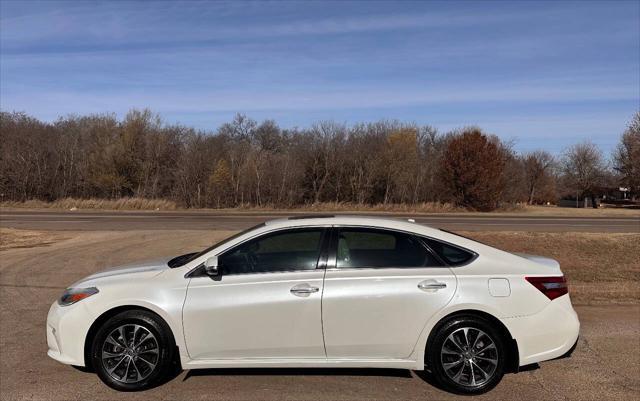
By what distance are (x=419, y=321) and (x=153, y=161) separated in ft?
134

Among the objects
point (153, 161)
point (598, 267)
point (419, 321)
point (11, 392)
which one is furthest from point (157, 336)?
point (153, 161)

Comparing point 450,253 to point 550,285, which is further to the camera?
point 450,253

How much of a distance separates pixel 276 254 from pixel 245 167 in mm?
36139

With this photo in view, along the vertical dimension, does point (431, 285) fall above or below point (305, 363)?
above

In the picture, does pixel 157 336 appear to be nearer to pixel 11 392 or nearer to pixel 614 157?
pixel 11 392

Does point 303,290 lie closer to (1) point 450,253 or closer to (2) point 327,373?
(2) point 327,373

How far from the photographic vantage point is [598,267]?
1248 cm

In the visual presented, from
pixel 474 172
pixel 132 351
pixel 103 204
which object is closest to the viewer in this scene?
pixel 132 351

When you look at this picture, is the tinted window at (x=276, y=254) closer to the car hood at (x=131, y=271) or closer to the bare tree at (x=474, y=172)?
the car hood at (x=131, y=271)

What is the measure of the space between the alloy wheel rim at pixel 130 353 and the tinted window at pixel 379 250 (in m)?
1.84

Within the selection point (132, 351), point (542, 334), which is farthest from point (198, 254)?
point (542, 334)

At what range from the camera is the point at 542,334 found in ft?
15.1

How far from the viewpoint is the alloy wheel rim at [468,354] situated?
4.59 meters

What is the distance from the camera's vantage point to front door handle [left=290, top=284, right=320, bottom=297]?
4570mm
